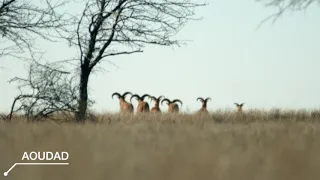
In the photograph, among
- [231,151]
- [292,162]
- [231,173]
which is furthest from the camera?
[231,151]

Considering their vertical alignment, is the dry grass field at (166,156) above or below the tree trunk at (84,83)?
below

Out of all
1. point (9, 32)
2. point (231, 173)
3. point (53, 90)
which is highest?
point (9, 32)

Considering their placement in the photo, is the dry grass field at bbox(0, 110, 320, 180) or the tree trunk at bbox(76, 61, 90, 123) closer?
the dry grass field at bbox(0, 110, 320, 180)

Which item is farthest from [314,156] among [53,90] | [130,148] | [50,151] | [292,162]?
[53,90]

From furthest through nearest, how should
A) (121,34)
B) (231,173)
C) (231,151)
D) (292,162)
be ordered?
1. (121,34)
2. (231,151)
3. (292,162)
4. (231,173)

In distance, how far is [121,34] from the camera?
1505cm

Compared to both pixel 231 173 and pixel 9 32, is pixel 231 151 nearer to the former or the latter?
pixel 231 173

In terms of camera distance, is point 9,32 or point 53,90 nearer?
point 53,90

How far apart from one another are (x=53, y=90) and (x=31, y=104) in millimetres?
539

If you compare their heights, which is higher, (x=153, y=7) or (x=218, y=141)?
(x=153, y=7)

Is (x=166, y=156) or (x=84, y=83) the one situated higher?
(x=84, y=83)

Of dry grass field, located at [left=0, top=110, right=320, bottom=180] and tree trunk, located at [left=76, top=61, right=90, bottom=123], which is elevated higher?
tree trunk, located at [left=76, top=61, right=90, bottom=123]

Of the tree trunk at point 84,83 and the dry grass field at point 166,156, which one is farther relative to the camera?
the tree trunk at point 84,83

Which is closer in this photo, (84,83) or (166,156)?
(166,156)
